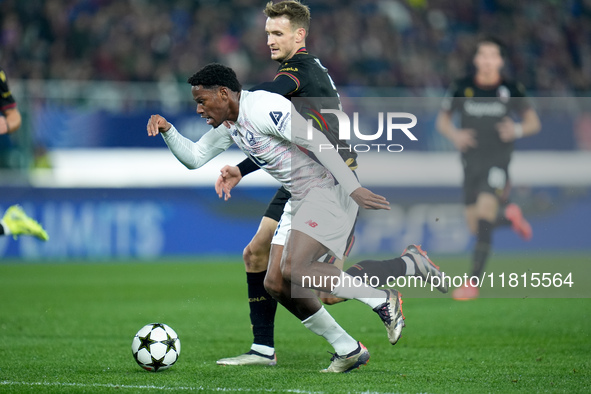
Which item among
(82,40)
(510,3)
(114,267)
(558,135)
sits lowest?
(114,267)

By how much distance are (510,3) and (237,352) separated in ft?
49.1

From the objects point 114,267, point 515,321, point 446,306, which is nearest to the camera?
point 515,321

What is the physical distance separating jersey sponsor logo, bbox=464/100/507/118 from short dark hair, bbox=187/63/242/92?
5023 mm

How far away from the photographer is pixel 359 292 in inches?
195

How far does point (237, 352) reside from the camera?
19.9 feet

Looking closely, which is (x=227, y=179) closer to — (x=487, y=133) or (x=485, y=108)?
(x=487, y=133)

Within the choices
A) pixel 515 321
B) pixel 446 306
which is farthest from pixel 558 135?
pixel 515 321

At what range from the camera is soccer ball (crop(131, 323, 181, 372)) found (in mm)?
5059

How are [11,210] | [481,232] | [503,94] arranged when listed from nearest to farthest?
1. [11,210]
2. [481,232]
3. [503,94]

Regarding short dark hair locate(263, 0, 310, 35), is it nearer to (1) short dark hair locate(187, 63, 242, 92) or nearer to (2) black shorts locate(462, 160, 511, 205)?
(1) short dark hair locate(187, 63, 242, 92)

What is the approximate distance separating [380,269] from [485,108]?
4.52m

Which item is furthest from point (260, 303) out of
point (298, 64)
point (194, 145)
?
point (298, 64)

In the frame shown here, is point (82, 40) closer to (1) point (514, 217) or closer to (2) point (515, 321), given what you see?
(1) point (514, 217)

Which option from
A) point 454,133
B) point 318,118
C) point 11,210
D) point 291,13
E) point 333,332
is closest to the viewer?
point 333,332
